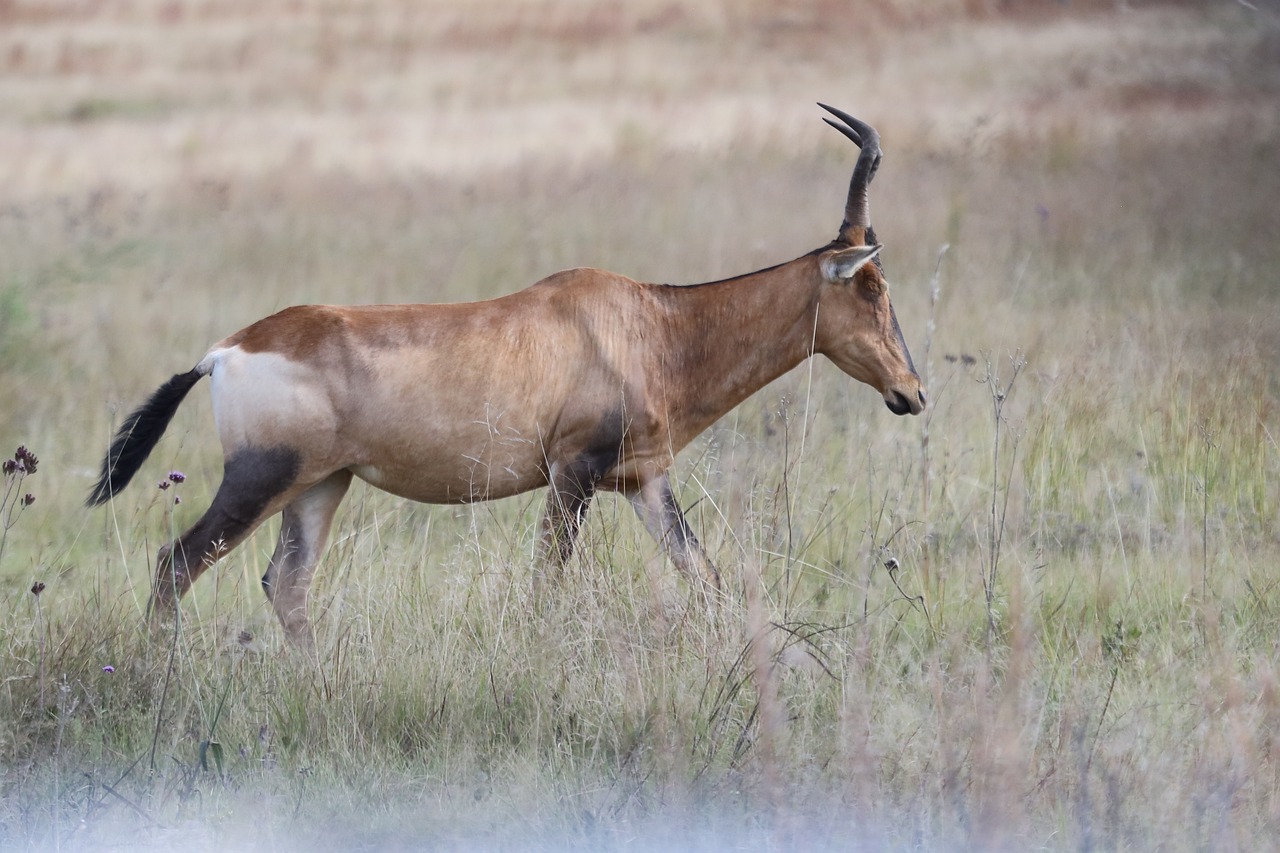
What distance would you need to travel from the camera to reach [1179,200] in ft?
49.2

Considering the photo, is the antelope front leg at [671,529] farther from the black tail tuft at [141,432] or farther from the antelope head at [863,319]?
the black tail tuft at [141,432]

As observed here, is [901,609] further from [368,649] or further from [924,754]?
[368,649]

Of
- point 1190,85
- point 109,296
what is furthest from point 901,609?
point 1190,85

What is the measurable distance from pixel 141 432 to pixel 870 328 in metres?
2.93

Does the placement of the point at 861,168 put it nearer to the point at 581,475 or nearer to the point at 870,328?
the point at 870,328

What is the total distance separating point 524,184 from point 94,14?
9359 mm

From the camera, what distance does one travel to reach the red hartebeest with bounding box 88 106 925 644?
5.85m

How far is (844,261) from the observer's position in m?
6.21

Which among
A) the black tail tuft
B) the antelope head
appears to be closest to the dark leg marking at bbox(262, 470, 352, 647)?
the black tail tuft

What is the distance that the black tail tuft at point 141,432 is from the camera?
5988mm

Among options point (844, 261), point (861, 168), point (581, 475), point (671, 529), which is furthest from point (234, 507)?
point (861, 168)

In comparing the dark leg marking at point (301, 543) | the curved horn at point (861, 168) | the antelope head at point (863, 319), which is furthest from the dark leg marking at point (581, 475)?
the curved horn at point (861, 168)

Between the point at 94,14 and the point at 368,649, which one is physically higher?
the point at 94,14

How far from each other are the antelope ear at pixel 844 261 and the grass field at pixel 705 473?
2.36 feet
